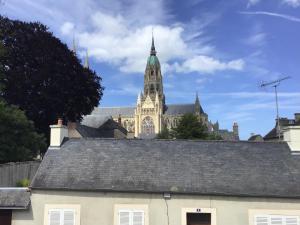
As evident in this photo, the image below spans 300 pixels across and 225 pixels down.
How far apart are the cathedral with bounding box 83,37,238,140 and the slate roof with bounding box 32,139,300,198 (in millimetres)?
123240

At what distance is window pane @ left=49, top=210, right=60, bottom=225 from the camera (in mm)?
15566

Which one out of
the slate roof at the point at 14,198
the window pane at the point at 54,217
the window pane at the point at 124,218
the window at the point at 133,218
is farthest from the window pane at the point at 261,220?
the slate roof at the point at 14,198

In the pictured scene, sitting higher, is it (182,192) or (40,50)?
(40,50)

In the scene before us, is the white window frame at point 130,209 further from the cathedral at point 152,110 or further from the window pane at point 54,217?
the cathedral at point 152,110

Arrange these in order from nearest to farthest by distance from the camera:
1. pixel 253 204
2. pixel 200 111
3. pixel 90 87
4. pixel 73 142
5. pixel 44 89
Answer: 1. pixel 253 204
2. pixel 73 142
3. pixel 44 89
4. pixel 90 87
5. pixel 200 111

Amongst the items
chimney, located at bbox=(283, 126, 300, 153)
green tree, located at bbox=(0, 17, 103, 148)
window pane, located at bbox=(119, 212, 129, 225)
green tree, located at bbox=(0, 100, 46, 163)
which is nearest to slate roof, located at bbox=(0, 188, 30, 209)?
window pane, located at bbox=(119, 212, 129, 225)

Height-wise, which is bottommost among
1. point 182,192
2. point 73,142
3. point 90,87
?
point 182,192

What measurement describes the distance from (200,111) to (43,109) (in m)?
110

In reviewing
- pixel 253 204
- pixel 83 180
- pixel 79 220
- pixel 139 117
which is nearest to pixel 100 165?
pixel 83 180

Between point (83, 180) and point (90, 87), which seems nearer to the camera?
point (83, 180)

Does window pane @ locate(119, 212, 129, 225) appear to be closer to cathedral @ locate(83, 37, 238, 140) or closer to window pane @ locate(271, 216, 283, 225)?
window pane @ locate(271, 216, 283, 225)

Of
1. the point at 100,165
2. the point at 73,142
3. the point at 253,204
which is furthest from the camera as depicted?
the point at 73,142

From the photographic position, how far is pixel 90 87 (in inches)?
1774

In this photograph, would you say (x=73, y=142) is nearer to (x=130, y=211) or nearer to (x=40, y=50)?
(x=130, y=211)
